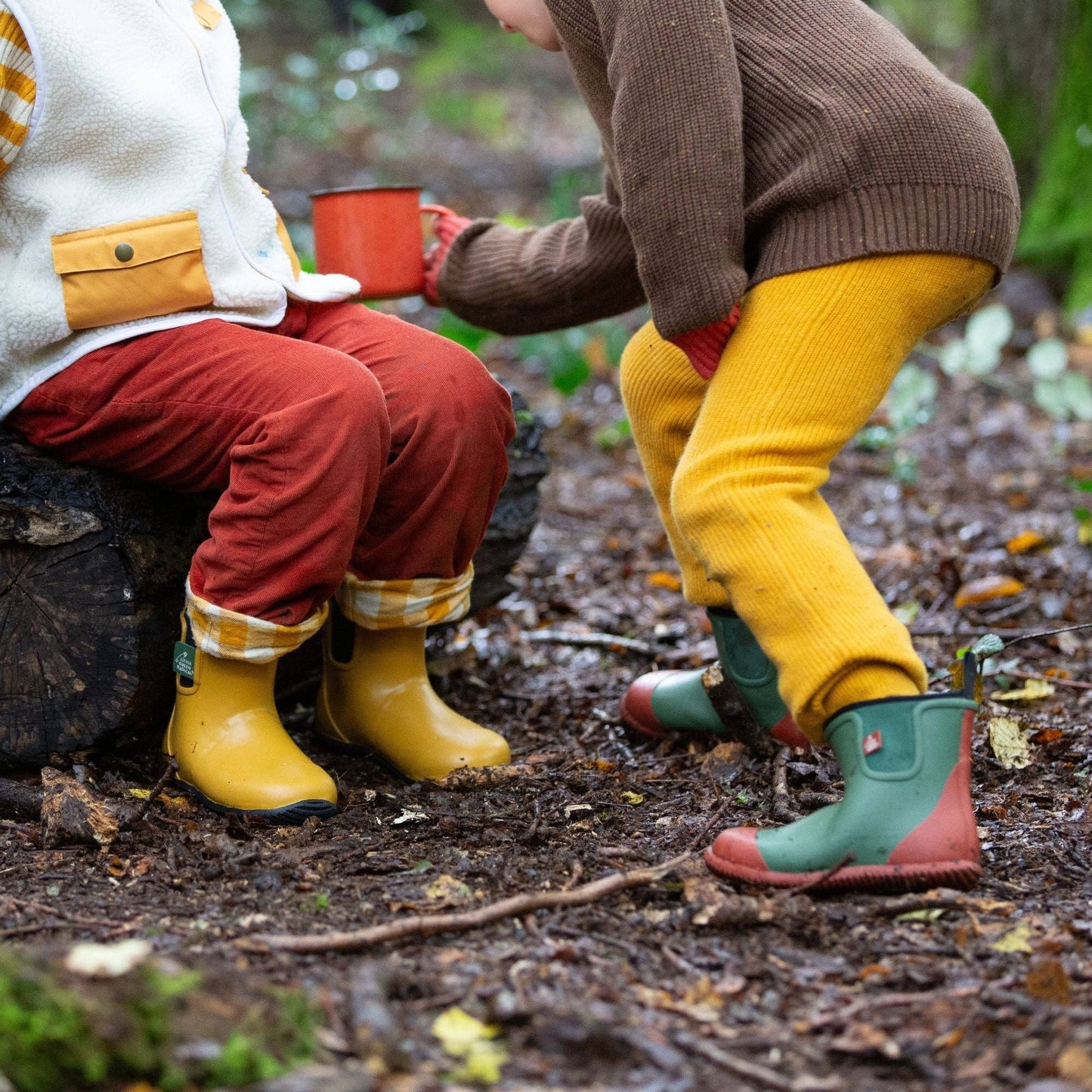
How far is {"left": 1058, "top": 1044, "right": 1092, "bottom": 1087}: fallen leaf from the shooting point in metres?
1.20

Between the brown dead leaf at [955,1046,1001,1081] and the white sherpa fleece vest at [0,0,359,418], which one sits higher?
the white sherpa fleece vest at [0,0,359,418]

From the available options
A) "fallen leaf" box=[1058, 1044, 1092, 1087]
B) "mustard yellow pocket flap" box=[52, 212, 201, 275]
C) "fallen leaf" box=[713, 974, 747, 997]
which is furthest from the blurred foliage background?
"fallen leaf" box=[1058, 1044, 1092, 1087]

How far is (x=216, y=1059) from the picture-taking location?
1170 mm

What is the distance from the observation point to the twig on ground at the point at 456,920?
1.46 meters

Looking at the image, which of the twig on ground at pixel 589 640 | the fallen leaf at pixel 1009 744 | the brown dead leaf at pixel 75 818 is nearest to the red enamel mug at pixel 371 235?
the twig on ground at pixel 589 640

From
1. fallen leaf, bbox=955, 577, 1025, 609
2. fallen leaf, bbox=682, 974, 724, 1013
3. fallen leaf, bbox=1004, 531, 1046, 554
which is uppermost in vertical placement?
fallen leaf, bbox=682, 974, 724, 1013

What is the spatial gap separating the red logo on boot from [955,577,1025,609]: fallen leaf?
1.42 metres

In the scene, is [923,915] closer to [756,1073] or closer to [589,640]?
[756,1073]

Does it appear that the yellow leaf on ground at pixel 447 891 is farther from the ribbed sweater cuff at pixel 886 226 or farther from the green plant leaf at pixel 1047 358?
the green plant leaf at pixel 1047 358

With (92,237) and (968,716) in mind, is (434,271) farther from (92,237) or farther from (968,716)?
(968,716)

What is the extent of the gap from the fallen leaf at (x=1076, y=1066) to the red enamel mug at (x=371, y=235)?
179 centimetres

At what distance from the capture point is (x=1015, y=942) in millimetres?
1509

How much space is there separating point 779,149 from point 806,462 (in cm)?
45

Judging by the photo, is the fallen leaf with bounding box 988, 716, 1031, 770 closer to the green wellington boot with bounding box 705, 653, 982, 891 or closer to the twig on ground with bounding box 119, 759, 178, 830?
the green wellington boot with bounding box 705, 653, 982, 891
